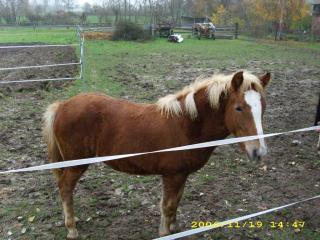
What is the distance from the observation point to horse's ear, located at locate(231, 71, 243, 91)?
265 cm

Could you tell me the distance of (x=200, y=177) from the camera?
467 cm

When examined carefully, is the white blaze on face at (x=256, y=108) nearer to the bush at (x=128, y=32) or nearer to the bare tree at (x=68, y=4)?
the bush at (x=128, y=32)

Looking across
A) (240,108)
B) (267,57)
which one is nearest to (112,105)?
(240,108)

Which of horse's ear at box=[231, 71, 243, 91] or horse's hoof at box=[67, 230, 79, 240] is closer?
horse's ear at box=[231, 71, 243, 91]

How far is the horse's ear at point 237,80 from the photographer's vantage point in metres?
2.65

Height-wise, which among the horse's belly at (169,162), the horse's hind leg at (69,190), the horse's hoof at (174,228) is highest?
the horse's belly at (169,162)

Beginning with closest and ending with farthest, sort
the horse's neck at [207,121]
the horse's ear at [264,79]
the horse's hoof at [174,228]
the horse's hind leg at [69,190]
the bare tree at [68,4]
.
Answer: the horse's ear at [264,79]
the horse's neck at [207,121]
the horse's hind leg at [69,190]
the horse's hoof at [174,228]
the bare tree at [68,4]

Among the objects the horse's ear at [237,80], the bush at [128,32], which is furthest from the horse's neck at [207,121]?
the bush at [128,32]

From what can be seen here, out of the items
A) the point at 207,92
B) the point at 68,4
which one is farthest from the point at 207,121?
the point at 68,4

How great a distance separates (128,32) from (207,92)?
22.7 metres

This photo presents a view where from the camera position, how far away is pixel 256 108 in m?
2.65

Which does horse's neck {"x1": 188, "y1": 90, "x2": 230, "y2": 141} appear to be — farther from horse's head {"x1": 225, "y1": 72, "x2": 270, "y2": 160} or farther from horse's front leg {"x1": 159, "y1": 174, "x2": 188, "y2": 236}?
horse's front leg {"x1": 159, "y1": 174, "x2": 188, "y2": 236}

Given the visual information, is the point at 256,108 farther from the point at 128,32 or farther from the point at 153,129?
the point at 128,32
